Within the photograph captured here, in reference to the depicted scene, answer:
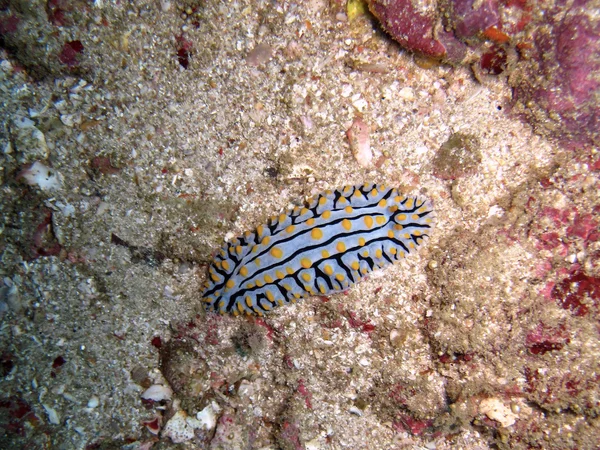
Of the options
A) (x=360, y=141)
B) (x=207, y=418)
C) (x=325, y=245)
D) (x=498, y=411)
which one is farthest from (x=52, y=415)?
(x=498, y=411)

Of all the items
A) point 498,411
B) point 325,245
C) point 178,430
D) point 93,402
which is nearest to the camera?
point 325,245

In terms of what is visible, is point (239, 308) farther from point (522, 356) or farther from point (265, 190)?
point (522, 356)

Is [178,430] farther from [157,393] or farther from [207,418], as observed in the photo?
[157,393]

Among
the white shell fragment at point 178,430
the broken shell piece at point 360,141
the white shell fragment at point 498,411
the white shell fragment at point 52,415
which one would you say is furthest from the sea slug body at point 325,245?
the white shell fragment at point 52,415

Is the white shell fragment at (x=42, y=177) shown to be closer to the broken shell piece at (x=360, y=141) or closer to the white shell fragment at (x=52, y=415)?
the white shell fragment at (x=52, y=415)

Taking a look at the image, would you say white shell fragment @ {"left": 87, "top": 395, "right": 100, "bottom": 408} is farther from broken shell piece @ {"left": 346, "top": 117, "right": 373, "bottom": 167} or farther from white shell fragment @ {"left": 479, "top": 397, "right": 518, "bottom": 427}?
white shell fragment @ {"left": 479, "top": 397, "right": 518, "bottom": 427}

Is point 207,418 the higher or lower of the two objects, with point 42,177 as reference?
lower
